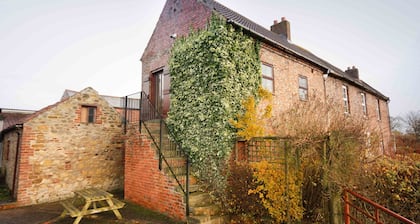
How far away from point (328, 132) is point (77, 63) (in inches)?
573

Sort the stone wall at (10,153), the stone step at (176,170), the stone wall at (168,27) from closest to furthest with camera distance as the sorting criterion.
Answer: the stone step at (176,170) → the stone wall at (168,27) → the stone wall at (10,153)

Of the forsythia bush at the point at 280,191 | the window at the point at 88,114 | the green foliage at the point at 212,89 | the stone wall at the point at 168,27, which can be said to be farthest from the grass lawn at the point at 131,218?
the stone wall at the point at 168,27

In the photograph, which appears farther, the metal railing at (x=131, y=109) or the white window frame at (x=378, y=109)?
the white window frame at (x=378, y=109)

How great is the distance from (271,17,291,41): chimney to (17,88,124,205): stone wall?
1293cm

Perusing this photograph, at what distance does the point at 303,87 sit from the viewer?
11.1m

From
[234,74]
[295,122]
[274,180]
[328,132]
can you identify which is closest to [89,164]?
[234,74]

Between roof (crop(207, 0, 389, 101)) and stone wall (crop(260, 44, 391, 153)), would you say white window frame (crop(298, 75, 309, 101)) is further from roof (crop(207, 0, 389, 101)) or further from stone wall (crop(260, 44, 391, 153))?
roof (crop(207, 0, 389, 101))

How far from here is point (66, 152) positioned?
9.15 metres

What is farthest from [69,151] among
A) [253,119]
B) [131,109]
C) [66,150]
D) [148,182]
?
[253,119]

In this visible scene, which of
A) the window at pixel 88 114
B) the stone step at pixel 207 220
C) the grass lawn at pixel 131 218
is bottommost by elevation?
the grass lawn at pixel 131 218

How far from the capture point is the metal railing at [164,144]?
6482 mm

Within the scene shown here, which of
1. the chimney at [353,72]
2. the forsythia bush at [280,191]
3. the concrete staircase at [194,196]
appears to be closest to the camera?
the forsythia bush at [280,191]

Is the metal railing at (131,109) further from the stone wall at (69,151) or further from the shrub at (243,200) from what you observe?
the shrub at (243,200)

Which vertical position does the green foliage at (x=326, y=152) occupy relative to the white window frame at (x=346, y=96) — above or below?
below
